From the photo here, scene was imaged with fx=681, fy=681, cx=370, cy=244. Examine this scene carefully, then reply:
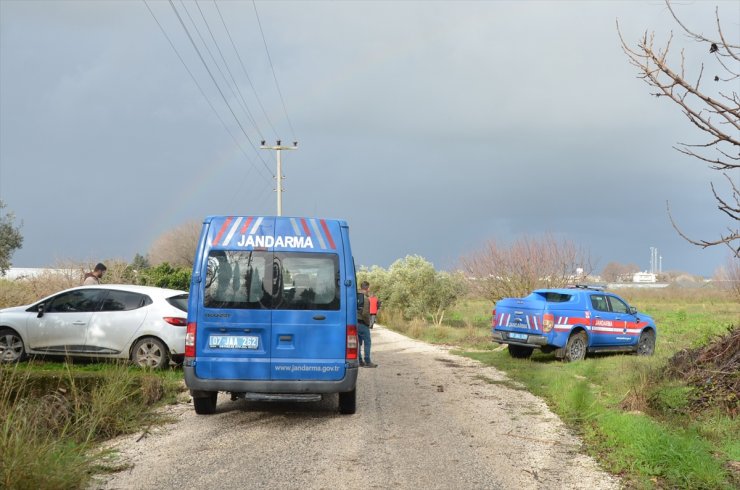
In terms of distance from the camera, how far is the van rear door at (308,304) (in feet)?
28.1

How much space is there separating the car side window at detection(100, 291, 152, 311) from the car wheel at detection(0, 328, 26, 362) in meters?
1.71

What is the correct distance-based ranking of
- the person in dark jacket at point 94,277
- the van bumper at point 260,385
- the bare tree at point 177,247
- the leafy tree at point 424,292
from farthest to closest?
1. the bare tree at point 177,247
2. the leafy tree at point 424,292
3. the person in dark jacket at point 94,277
4. the van bumper at point 260,385

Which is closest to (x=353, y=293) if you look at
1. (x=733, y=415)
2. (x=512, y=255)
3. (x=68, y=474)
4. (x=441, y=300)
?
(x=68, y=474)

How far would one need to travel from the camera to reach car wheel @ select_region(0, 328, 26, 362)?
41.3 ft

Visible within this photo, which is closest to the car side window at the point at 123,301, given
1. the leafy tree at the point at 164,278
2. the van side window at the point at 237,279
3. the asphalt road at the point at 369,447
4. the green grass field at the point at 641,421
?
the asphalt road at the point at 369,447

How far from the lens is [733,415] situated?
8516 millimetres

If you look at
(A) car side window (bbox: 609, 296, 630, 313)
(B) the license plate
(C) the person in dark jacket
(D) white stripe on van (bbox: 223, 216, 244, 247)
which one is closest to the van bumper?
(B) the license plate

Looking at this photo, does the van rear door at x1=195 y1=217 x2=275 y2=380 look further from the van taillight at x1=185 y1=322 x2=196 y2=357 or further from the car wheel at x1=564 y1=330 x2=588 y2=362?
the car wheel at x1=564 y1=330 x2=588 y2=362

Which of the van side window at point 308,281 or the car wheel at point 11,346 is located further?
the car wheel at point 11,346

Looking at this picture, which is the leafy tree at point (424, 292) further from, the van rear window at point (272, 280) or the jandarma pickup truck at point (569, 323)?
the van rear window at point (272, 280)

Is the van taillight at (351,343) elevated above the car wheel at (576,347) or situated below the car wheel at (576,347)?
above

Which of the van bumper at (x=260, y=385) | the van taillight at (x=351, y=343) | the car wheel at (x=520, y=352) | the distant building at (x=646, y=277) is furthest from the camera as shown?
the distant building at (x=646, y=277)

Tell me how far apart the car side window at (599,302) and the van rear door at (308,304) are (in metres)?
10.3

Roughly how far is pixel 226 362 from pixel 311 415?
5.42ft
